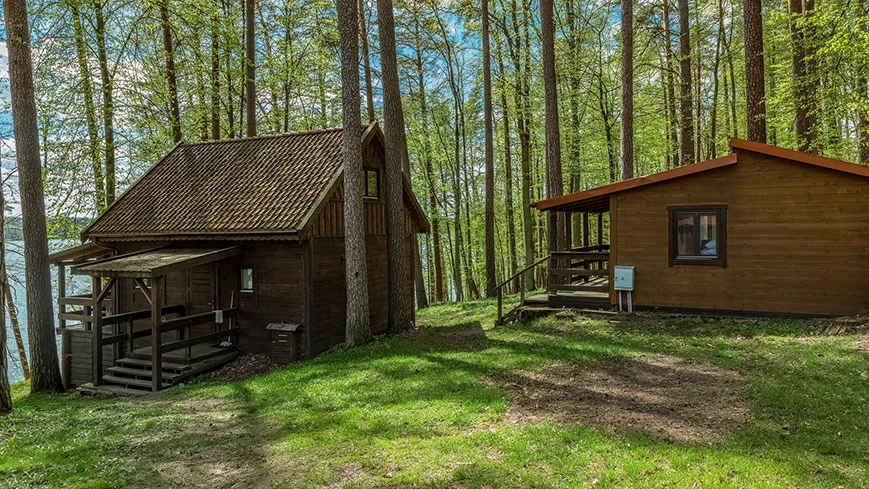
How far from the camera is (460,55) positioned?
26438 mm

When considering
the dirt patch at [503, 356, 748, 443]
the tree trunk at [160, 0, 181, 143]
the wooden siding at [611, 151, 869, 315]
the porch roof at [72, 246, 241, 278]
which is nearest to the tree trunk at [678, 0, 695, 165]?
the wooden siding at [611, 151, 869, 315]

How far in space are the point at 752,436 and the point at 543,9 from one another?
41.3 feet

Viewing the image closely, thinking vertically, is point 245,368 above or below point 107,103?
below

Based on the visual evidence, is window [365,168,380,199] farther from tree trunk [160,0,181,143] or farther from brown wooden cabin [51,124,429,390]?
tree trunk [160,0,181,143]

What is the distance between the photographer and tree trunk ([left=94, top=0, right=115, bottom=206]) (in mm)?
15258

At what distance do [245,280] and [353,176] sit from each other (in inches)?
161

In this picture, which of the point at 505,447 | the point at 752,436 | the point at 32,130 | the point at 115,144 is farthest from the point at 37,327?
the point at 752,436

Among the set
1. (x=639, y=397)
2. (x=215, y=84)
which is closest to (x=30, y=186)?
(x=215, y=84)

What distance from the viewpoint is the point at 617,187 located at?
11.3 m

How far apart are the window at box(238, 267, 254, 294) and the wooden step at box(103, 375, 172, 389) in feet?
8.79

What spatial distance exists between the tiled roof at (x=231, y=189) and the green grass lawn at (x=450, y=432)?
4.06 metres

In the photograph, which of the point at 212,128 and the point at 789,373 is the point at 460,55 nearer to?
the point at 212,128

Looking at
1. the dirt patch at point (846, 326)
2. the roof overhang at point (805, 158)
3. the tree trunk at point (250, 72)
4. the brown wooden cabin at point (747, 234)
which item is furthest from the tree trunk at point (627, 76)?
the tree trunk at point (250, 72)

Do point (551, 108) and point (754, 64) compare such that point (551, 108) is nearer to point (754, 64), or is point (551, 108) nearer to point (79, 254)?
point (754, 64)
